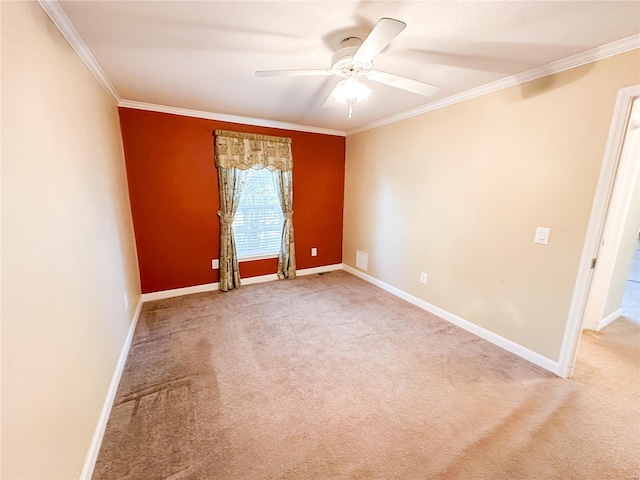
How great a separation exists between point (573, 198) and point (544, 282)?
665mm

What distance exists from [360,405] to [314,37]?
92.1 inches

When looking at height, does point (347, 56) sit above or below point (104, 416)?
above

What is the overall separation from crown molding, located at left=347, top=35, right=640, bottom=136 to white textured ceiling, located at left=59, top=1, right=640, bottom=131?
0.18 feet

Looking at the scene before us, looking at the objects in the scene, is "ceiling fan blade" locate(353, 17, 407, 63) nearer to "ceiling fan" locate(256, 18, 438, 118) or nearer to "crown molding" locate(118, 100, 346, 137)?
"ceiling fan" locate(256, 18, 438, 118)

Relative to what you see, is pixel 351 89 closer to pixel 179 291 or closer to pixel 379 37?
pixel 379 37

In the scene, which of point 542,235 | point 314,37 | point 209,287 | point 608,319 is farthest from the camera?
point 209,287

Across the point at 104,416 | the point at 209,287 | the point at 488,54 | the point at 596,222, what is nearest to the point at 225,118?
the point at 209,287

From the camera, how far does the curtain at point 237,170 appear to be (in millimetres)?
3340

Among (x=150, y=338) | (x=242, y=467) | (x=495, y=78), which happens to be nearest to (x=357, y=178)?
(x=495, y=78)

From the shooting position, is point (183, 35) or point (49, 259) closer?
point (49, 259)

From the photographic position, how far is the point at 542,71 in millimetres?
1955

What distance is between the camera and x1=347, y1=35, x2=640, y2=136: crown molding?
1595 millimetres

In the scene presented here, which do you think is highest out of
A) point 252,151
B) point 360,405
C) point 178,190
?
point 252,151

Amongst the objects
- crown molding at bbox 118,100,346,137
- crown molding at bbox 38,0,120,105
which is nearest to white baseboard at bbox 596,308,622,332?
crown molding at bbox 118,100,346,137
